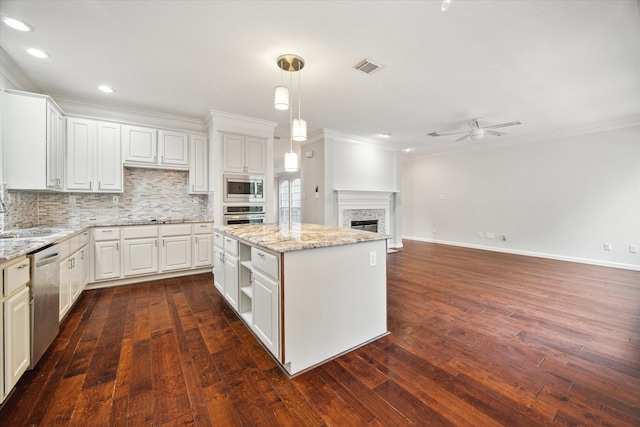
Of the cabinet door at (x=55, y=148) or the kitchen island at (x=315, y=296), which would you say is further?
the cabinet door at (x=55, y=148)

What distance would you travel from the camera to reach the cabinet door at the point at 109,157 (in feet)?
12.3

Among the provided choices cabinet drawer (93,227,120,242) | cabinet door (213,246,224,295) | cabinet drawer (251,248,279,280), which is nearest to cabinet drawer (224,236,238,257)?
cabinet door (213,246,224,295)

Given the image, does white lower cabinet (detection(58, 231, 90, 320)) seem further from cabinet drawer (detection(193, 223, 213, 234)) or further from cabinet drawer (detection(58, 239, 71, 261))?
cabinet drawer (detection(193, 223, 213, 234))

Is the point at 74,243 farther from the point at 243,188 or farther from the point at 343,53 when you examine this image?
the point at 343,53

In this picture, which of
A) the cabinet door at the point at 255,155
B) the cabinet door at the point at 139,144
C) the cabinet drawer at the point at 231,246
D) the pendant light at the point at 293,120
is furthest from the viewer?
the cabinet door at the point at 255,155

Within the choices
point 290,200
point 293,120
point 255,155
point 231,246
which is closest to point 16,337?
point 231,246

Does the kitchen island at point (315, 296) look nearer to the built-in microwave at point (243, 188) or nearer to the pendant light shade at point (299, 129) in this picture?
the pendant light shade at point (299, 129)

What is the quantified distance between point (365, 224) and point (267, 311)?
14.8 feet

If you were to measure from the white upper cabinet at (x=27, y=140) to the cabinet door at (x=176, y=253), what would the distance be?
1488 mm

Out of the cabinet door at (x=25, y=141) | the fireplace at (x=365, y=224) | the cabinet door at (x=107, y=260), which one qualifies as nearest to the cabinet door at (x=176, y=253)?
the cabinet door at (x=107, y=260)

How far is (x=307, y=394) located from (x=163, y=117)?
4.46 metres

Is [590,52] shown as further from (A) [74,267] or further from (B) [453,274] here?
(A) [74,267]

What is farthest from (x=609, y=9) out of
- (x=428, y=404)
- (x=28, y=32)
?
(x=28, y=32)

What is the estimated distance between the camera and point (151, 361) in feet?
6.61
